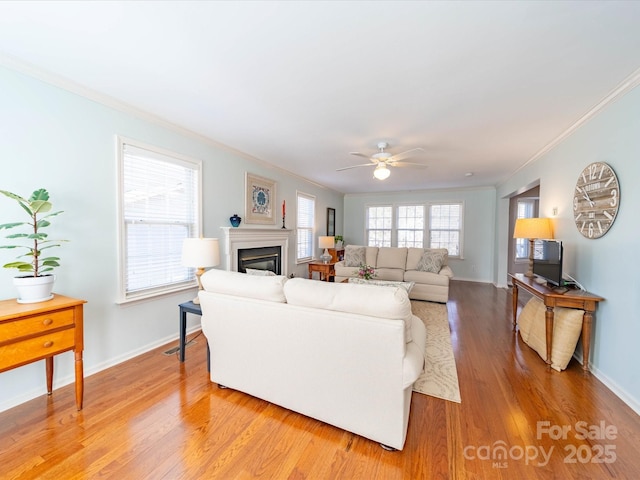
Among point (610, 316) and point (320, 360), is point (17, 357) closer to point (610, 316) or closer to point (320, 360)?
point (320, 360)

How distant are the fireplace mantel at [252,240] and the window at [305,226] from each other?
54cm

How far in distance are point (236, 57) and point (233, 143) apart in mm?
1912

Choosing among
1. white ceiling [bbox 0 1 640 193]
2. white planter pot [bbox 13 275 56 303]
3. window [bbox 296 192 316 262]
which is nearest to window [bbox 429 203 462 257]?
window [bbox 296 192 316 262]

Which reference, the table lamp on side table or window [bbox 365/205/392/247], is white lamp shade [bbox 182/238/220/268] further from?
window [bbox 365/205/392/247]

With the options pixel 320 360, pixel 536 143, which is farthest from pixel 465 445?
pixel 536 143

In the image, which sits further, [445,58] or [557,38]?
[445,58]

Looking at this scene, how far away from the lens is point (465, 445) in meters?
1.64

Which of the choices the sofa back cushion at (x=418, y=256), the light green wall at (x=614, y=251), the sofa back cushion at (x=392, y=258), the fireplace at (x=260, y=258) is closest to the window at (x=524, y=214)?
the sofa back cushion at (x=418, y=256)

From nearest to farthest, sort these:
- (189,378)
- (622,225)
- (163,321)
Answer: (622,225) < (189,378) < (163,321)

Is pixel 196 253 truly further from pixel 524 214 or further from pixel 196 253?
pixel 524 214

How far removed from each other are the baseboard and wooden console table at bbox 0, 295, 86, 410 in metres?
0.46

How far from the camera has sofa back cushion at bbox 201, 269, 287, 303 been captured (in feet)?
6.22

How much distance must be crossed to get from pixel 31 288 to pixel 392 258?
5345 millimetres

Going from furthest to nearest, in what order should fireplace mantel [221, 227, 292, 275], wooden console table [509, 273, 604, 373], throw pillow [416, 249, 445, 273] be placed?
throw pillow [416, 249, 445, 273], fireplace mantel [221, 227, 292, 275], wooden console table [509, 273, 604, 373]
